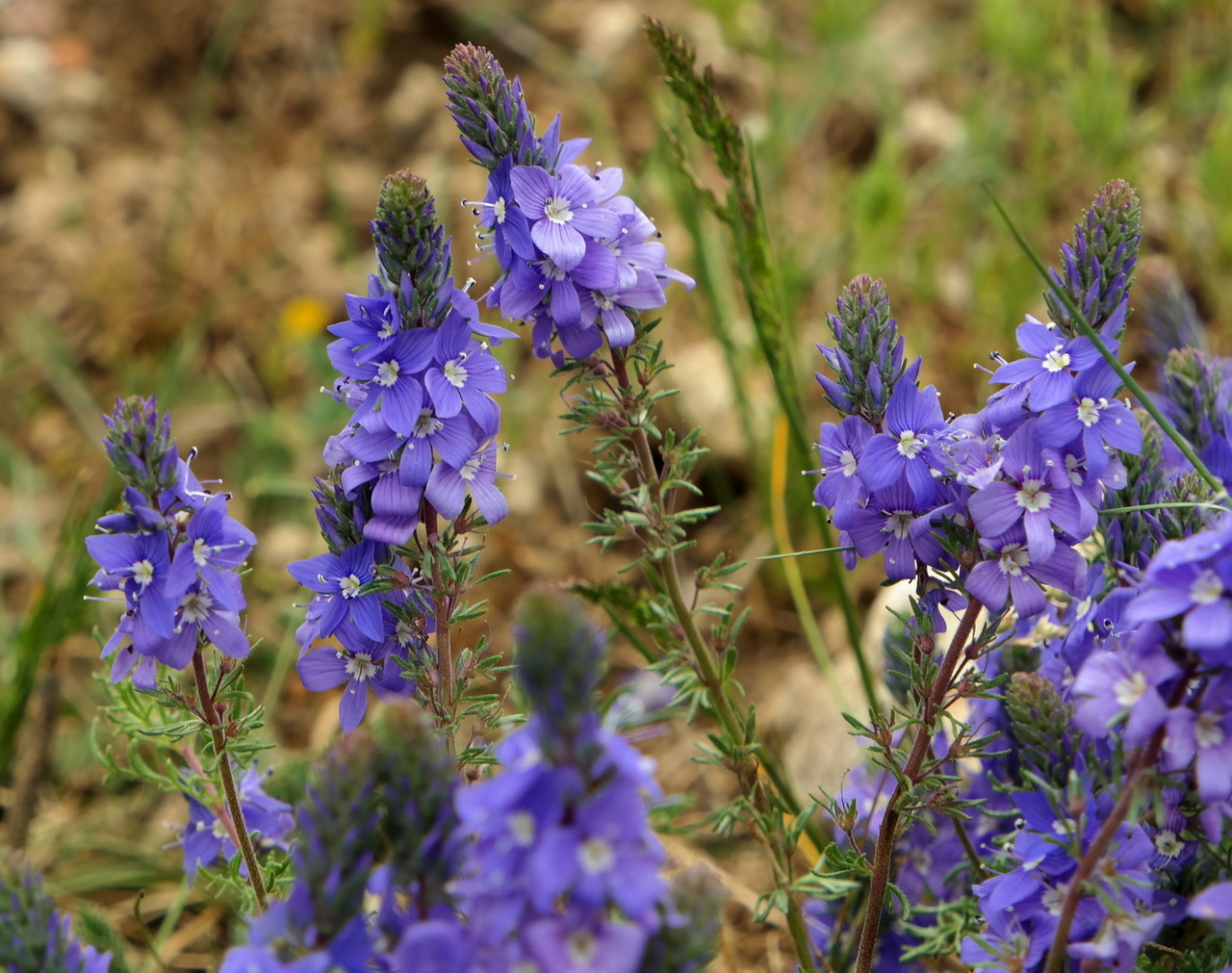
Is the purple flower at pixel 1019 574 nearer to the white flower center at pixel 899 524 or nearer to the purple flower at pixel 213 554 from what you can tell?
the white flower center at pixel 899 524

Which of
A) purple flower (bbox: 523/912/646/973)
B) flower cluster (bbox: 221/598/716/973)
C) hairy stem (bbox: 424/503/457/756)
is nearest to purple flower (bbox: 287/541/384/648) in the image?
hairy stem (bbox: 424/503/457/756)

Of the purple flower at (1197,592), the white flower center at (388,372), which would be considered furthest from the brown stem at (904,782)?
the white flower center at (388,372)

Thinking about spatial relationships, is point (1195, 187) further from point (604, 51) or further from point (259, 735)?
point (259, 735)

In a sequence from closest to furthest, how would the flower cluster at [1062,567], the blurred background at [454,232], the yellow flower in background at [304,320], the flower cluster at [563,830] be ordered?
the flower cluster at [563,830] < the flower cluster at [1062,567] < the blurred background at [454,232] < the yellow flower in background at [304,320]

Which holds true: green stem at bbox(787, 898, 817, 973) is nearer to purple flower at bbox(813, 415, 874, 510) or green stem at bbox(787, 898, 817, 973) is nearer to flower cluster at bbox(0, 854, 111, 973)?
purple flower at bbox(813, 415, 874, 510)

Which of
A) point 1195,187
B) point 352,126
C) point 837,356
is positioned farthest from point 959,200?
point 837,356
